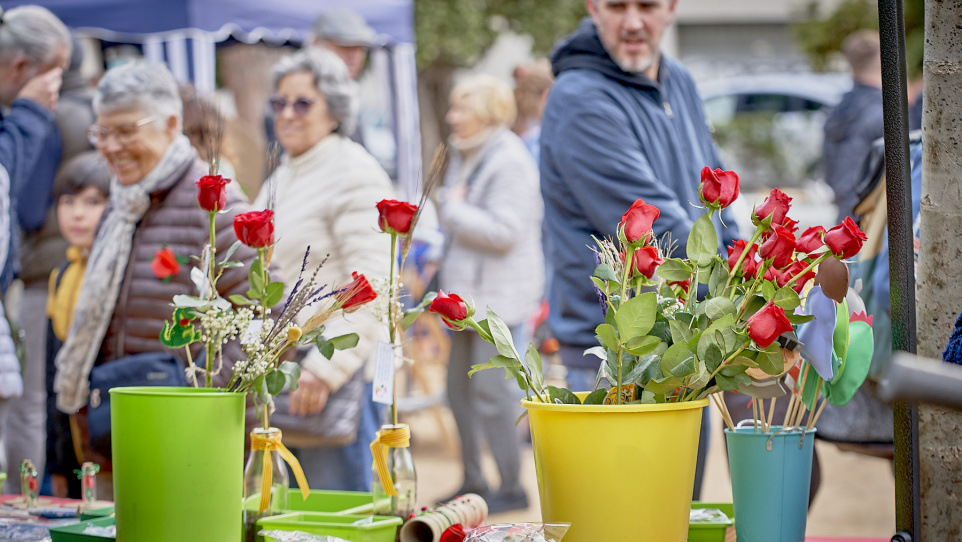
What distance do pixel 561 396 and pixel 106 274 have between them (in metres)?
1.53

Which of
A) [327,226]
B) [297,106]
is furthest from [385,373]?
[297,106]

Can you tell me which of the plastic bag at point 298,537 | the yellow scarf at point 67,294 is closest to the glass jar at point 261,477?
the plastic bag at point 298,537

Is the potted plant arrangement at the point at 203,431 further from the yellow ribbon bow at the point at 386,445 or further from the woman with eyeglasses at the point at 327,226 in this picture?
the woman with eyeglasses at the point at 327,226

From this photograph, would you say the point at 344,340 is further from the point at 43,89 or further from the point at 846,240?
the point at 43,89

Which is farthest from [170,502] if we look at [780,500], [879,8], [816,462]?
[816,462]

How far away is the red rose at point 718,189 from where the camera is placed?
107 cm

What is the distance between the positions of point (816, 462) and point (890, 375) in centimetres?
178

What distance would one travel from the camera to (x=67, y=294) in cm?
268

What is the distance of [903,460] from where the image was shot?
1062 mm

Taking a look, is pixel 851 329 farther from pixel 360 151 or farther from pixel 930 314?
pixel 360 151

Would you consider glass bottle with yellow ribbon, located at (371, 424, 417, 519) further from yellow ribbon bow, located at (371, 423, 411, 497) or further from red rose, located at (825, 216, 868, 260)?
red rose, located at (825, 216, 868, 260)

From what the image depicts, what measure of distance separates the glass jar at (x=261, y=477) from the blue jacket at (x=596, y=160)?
0.90 m

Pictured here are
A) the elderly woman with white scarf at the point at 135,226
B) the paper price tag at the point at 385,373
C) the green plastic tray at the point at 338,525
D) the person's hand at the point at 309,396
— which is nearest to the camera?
the green plastic tray at the point at 338,525

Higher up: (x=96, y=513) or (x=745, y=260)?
(x=745, y=260)
